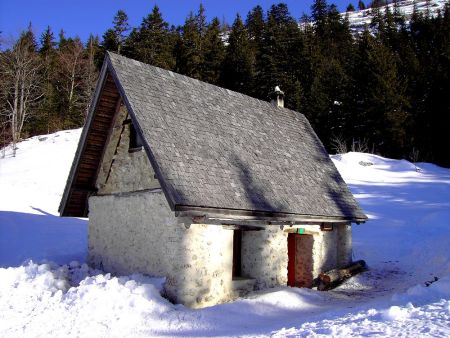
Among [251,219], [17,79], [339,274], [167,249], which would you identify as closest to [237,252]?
[251,219]

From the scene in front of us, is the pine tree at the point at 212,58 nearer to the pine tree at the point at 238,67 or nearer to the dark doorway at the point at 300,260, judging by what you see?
the pine tree at the point at 238,67

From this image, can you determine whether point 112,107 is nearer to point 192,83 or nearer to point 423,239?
point 192,83

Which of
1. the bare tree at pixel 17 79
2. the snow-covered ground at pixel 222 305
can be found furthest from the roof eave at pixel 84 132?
the bare tree at pixel 17 79

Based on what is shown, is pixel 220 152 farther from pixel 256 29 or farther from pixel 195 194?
pixel 256 29

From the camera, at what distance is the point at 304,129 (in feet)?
57.0

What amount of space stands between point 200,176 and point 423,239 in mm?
13289

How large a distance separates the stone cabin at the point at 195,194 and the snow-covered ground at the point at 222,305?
77cm

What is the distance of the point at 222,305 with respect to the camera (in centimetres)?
965

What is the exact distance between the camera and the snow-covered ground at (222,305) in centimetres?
752

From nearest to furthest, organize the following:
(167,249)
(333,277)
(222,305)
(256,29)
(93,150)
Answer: (222,305), (167,249), (93,150), (333,277), (256,29)

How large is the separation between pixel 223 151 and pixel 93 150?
3.75 metres

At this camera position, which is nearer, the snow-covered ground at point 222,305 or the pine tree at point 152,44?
the snow-covered ground at point 222,305

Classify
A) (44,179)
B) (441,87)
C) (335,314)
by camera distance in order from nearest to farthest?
(335,314) → (44,179) → (441,87)

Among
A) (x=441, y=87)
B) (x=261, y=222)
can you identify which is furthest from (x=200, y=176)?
(x=441, y=87)
